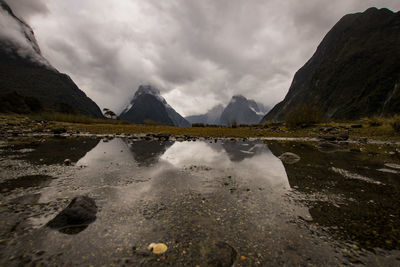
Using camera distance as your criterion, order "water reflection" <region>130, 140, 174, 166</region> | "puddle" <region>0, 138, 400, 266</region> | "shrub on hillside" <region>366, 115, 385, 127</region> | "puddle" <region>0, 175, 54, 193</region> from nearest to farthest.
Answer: "puddle" <region>0, 138, 400, 266</region>
"puddle" <region>0, 175, 54, 193</region>
"water reflection" <region>130, 140, 174, 166</region>
"shrub on hillside" <region>366, 115, 385, 127</region>

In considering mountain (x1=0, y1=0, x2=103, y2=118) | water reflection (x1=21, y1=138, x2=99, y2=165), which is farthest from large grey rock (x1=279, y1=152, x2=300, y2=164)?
mountain (x1=0, y1=0, x2=103, y2=118)

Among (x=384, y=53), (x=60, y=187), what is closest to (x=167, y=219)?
(x=60, y=187)

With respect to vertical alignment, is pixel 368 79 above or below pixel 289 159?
above

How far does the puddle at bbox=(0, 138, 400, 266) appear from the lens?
10.6 ft

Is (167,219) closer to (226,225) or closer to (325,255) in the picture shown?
(226,225)

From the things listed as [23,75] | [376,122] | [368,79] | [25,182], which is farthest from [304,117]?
[23,75]

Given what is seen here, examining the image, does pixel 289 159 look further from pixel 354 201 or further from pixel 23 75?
pixel 23 75

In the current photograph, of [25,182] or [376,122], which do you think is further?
[376,122]

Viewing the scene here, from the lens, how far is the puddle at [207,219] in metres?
3.24

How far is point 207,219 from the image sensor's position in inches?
182

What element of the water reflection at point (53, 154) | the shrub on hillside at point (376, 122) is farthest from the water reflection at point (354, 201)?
the shrub on hillside at point (376, 122)

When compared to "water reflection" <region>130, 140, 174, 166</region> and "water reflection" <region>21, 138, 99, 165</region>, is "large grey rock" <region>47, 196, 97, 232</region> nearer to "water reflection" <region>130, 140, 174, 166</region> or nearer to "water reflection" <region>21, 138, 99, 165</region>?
"water reflection" <region>130, 140, 174, 166</region>

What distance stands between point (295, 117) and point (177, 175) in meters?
53.5

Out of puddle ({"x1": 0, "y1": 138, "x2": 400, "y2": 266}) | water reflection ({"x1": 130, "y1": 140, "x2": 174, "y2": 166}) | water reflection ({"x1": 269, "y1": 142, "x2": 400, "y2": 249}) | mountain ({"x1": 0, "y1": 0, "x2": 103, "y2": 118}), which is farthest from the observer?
mountain ({"x1": 0, "y1": 0, "x2": 103, "y2": 118})
